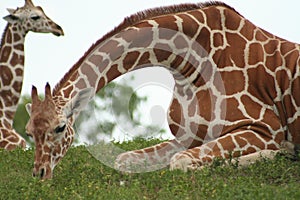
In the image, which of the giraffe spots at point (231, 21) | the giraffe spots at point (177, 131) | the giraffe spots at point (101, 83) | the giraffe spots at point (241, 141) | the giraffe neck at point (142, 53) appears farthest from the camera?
the giraffe spots at point (231, 21)

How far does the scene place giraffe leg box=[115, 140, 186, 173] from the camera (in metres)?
11.5

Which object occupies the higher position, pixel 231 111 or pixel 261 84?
pixel 261 84

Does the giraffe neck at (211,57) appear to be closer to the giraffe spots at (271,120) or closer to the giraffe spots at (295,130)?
the giraffe spots at (295,130)

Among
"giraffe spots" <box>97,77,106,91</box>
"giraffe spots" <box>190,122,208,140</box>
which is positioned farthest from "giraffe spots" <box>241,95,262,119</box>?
"giraffe spots" <box>97,77,106,91</box>

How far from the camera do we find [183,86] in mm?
12078

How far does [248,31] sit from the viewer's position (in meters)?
12.3

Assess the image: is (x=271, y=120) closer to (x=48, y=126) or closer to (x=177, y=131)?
(x=177, y=131)

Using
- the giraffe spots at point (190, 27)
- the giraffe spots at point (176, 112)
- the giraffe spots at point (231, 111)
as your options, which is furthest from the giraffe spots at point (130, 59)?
the giraffe spots at point (231, 111)

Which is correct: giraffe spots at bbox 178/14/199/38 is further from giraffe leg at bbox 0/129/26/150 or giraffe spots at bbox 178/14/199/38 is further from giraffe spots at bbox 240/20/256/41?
giraffe leg at bbox 0/129/26/150

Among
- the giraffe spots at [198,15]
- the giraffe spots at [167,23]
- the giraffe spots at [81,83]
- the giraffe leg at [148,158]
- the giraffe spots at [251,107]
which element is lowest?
the giraffe leg at [148,158]

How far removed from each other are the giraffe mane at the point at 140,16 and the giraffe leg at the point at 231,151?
1.69m

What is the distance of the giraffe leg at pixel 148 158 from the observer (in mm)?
11484

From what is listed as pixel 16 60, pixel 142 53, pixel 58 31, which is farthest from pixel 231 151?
pixel 16 60

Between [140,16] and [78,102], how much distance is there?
1.82 m
